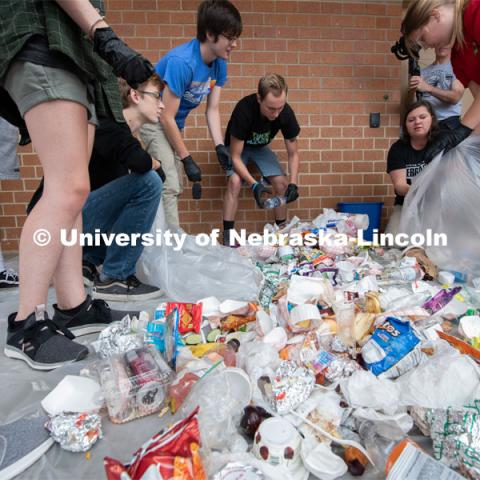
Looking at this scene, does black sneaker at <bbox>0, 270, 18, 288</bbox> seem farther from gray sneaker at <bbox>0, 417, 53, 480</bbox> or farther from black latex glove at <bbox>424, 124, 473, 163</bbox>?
black latex glove at <bbox>424, 124, 473, 163</bbox>

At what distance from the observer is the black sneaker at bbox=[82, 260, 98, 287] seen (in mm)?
1660

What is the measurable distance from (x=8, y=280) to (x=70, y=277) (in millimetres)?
746

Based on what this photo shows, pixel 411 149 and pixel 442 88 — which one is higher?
pixel 442 88

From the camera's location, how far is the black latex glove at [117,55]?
0.96 metres

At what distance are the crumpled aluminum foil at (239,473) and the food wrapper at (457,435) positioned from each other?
A: 0.33 meters

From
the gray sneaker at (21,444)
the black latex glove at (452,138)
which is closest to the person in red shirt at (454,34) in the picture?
the black latex glove at (452,138)

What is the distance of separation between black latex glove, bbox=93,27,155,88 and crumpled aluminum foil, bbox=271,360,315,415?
2.62 ft

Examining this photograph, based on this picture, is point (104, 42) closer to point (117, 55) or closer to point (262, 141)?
point (117, 55)

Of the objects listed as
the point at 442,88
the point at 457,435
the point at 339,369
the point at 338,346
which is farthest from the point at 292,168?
the point at 457,435

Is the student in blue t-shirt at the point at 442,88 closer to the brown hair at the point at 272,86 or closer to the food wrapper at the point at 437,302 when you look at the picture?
the brown hair at the point at 272,86

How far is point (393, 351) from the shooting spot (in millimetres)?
926

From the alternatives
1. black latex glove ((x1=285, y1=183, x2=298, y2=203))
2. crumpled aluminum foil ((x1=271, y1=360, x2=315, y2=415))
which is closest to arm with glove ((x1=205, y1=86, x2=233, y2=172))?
black latex glove ((x1=285, y1=183, x2=298, y2=203))

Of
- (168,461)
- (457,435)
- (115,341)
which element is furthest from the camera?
(115,341)

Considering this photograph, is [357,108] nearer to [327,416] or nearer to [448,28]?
[448,28]
